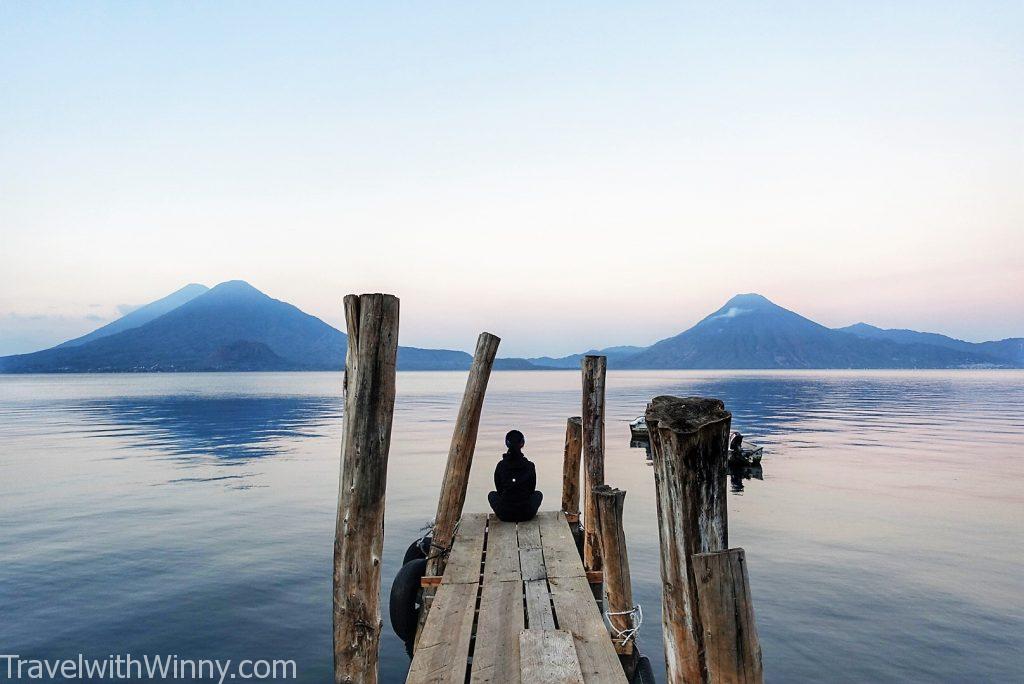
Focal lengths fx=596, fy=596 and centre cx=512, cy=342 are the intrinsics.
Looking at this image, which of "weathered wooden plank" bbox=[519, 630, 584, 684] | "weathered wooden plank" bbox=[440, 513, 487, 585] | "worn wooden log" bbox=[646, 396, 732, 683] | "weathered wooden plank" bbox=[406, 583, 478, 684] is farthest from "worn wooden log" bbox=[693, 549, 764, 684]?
"weathered wooden plank" bbox=[440, 513, 487, 585]

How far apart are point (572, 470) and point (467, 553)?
4.22 meters

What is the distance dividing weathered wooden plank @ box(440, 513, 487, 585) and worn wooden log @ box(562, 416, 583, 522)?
2001 millimetres

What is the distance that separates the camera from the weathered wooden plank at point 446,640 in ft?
17.4

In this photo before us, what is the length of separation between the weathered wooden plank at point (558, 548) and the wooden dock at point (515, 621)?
0.02 metres

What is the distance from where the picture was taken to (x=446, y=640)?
5988mm

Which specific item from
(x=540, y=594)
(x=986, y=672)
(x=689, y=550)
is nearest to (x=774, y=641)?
(x=986, y=672)

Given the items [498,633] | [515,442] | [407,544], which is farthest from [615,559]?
[407,544]

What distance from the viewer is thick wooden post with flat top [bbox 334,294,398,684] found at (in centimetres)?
559

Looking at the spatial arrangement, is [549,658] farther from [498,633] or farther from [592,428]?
[592,428]

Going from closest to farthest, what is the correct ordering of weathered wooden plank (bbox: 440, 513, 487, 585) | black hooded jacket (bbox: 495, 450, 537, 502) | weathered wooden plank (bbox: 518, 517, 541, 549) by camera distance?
weathered wooden plank (bbox: 440, 513, 487, 585) → weathered wooden plank (bbox: 518, 517, 541, 549) → black hooded jacket (bbox: 495, 450, 537, 502)

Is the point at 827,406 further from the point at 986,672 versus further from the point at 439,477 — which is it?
the point at 986,672

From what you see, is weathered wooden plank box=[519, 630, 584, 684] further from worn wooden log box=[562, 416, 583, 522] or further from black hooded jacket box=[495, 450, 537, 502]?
worn wooden log box=[562, 416, 583, 522]

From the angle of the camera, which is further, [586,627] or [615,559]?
[615,559]

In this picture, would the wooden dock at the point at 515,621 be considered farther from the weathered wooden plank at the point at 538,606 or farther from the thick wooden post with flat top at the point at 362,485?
the thick wooden post with flat top at the point at 362,485
